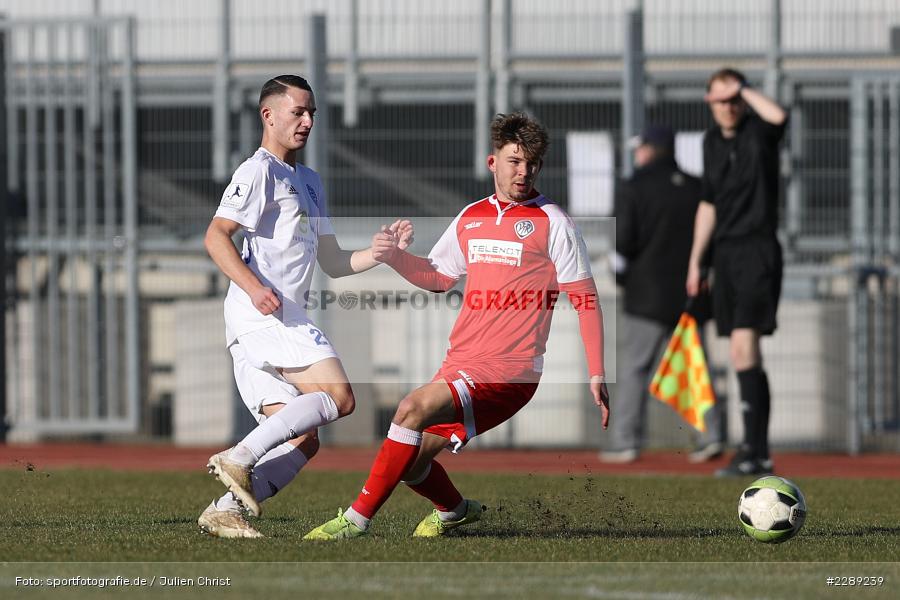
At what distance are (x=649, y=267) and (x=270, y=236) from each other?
614cm

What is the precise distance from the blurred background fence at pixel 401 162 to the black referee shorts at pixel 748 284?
3.31 meters

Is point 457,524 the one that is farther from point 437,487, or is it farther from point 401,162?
point 401,162

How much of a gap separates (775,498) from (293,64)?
8.52 m

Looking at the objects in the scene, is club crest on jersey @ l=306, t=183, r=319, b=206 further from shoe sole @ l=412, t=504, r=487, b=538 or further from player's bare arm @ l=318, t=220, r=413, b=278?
shoe sole @ l=412, t=504, r=487, b=538

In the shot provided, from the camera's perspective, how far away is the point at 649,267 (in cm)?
→ 1227

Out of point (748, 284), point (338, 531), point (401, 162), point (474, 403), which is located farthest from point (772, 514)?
point (401, 162)

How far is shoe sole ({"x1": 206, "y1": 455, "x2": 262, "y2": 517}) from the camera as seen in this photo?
615 cm

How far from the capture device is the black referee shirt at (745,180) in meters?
9.85

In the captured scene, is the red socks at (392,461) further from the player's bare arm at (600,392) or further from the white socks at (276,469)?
the player's bare arm at (600,392)

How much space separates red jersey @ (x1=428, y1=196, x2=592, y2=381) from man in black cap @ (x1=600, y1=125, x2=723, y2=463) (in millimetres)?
5434

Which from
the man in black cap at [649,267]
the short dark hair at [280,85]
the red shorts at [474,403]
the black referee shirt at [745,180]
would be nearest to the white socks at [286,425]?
the red shorts at [474,403]

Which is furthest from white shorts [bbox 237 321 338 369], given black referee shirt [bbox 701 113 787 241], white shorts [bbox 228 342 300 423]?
black referee shirt [bbox 701 113 787 241]

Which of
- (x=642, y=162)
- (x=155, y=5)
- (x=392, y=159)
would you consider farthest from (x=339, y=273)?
(x=155, y=5)

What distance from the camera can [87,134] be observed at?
1444 cm
